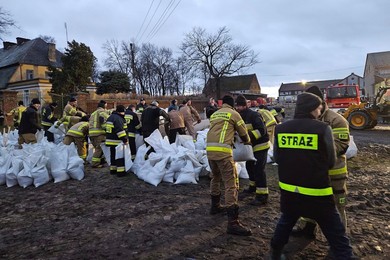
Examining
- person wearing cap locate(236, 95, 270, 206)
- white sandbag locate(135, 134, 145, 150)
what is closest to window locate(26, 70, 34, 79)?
white sandbag locate(135, 134, 145, 150)

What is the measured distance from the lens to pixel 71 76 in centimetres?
2298

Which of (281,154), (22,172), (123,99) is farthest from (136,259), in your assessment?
(123,99)

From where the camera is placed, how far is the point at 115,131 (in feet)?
20.1

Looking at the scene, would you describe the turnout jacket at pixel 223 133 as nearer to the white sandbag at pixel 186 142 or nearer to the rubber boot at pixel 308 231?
the rubber boot at pixel 308 231

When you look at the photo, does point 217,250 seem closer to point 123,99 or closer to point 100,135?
point 100,135

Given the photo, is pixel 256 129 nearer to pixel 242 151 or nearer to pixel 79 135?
pixel 242 151

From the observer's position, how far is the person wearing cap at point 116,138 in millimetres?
6098

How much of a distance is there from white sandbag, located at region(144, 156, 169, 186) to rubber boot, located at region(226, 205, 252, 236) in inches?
87.9

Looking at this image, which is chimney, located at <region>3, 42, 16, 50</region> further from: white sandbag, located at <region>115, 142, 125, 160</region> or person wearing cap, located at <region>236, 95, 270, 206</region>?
person wearing cap, located at <region>236, 95, 270, 206</region>

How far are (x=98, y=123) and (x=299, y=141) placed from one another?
217 inches

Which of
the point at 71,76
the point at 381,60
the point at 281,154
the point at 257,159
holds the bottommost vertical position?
the point at 257,159

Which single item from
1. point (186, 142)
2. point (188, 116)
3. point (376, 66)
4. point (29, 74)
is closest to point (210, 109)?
point (186, 142)

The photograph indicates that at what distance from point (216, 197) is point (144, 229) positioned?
3.42 ft

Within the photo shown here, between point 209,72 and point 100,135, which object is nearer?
→ point 100,135
